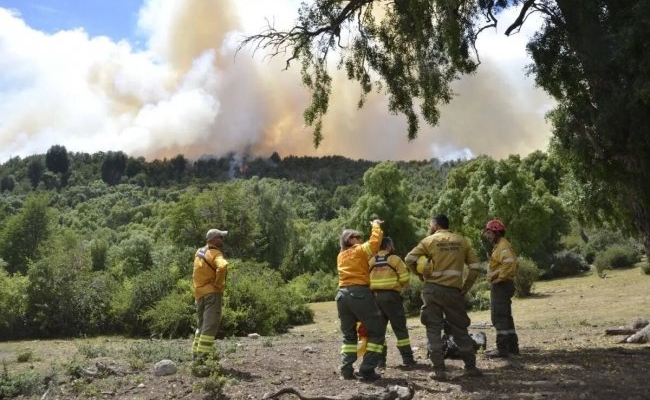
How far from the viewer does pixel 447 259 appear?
26.9 ft

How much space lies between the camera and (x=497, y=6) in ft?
38.5

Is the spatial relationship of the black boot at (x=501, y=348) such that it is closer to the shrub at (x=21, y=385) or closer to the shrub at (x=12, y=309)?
the shrub at (x=21, y=385)

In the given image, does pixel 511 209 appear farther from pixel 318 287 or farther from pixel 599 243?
pixel 318 287

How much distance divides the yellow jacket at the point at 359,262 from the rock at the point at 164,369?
10.2ft

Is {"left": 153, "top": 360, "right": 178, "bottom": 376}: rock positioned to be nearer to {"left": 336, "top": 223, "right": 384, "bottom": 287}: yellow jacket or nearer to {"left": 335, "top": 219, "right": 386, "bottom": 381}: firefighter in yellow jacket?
{"left": 335, "top": 219, "right": 386, "bottom": 381}: firefighter in yellow jacket

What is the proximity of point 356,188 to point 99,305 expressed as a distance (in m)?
115

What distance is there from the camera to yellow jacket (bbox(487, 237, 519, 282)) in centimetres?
967

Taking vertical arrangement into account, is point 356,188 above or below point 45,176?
below

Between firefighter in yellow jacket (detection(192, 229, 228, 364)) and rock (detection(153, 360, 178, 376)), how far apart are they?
0.37m

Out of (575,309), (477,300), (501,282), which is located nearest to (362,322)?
(501,282)

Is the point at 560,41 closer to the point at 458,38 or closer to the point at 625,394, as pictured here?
the point at 458,38

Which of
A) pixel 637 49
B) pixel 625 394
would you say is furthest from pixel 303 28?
pixel 625 394

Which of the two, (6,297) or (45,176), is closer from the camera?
(6,297)

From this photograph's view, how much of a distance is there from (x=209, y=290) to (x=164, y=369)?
139 cm
